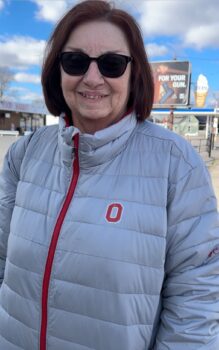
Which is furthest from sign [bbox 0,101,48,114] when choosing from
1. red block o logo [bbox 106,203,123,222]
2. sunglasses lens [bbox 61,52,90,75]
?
red block o logo [bbox 106,203,123,222]

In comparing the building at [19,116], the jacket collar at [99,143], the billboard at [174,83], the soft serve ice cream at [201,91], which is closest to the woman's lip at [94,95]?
the jacket collar at [99,143]

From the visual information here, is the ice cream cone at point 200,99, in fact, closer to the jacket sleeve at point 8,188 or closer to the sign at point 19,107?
the sign at point 19,107

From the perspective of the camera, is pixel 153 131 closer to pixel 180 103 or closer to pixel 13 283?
pixel 13 283

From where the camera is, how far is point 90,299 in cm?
139

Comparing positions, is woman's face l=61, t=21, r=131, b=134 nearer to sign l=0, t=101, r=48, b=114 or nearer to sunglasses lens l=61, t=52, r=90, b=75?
sunglasses lens l=61, t=52, r=90, b=75

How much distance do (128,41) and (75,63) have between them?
24 centimetres

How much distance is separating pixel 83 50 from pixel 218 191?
29.7 feet

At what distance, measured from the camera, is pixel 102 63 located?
1.54 metres

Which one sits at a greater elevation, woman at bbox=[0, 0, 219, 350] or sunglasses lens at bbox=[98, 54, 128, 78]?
sunglasses lens at bbox=[98, 54, 128, 78]

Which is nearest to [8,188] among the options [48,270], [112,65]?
[48,270]

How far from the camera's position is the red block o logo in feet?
4.62

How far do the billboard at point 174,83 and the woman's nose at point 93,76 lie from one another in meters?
36.8

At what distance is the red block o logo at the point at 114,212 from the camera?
141cm

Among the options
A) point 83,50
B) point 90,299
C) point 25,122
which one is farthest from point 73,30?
point 25,122
